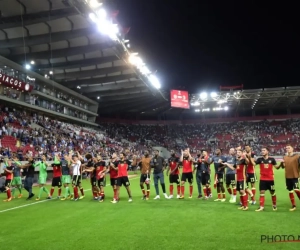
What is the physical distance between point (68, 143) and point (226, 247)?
29.6m

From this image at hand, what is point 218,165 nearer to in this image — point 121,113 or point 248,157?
point 248,157

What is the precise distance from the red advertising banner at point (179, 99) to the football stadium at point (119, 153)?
8.0 inches

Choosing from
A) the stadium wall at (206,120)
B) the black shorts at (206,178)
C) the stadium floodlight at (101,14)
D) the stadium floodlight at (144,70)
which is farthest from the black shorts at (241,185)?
the stadium wall at (206,120)

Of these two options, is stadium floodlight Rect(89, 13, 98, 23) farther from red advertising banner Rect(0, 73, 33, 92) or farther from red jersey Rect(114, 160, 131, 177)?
red jersey Rect(114, 160, 131, 177)

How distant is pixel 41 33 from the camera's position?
2695 centimetres

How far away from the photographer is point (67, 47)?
99.3 feet

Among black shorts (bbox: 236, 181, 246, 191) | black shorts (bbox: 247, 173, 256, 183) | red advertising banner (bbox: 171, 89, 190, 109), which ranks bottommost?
black shorts (bbox: 236, 181, 246, 191)

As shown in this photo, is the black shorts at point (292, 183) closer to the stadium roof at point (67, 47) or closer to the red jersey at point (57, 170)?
the red jersey at point (57, 170)

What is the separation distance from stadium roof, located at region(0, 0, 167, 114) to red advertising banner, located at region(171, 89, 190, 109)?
3718mm

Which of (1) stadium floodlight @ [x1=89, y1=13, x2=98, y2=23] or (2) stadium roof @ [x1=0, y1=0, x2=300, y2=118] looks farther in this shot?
(2) stadium roof @ [x1=0, y1=0, x2=300, y2=118]

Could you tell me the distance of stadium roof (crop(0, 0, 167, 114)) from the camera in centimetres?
2295

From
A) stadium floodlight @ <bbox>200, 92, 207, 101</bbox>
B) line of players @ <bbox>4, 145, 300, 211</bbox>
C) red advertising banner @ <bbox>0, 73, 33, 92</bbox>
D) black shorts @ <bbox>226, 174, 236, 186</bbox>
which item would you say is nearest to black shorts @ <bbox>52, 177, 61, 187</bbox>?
line of players @ <bbox>4, 145, 300, 211</bbox>

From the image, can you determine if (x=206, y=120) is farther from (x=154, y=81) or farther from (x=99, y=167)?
(x=99, y=167)


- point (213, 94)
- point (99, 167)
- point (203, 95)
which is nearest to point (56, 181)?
point (99, 167)
